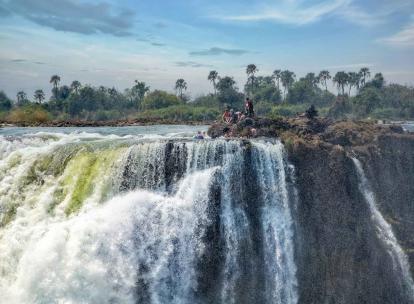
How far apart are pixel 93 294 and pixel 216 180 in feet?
15.9

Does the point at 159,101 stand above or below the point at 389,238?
above

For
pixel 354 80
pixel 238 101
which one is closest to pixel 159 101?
pixel 238 101

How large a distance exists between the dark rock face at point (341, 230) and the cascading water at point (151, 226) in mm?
658

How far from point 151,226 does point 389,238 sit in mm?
7615

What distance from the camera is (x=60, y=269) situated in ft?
39.8

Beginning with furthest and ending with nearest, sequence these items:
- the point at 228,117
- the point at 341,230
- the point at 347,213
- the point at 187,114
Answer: the point at 187,114, the point at 228,117, the point at 347,213, the point at 341,230

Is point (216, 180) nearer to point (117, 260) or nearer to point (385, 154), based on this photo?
point (117, 260)

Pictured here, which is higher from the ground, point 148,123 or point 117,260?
Answer: point 148,123

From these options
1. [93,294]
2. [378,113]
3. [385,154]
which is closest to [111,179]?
[93,294]

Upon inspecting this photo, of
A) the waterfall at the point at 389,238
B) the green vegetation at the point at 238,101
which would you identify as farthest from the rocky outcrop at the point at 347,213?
the green vegetation at the point at 238,101

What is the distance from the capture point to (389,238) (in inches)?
576

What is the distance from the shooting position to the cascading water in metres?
12.4

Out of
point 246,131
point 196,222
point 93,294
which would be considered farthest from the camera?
point 246,131

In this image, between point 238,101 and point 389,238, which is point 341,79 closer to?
point 238,101
